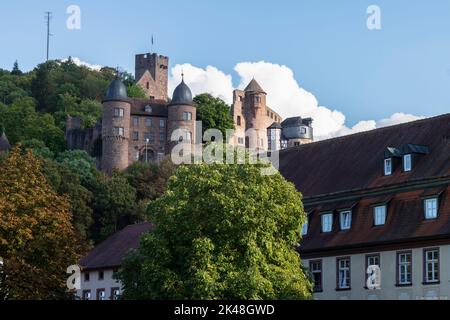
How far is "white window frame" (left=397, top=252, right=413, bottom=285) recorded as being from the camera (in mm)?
56812

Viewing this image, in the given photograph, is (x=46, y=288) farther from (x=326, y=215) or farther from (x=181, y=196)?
(x=326, y=215)

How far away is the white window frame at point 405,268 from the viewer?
56.8 m

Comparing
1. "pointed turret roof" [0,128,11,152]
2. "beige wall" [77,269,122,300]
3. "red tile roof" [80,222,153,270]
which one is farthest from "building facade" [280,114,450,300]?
"pointed turret roof" [0,128,11,152]

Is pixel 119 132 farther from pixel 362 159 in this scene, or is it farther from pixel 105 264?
pixel 362 159

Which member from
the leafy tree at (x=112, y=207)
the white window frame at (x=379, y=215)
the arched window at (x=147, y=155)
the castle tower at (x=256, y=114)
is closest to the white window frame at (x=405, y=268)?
the white window frame at (x=379, y=215)

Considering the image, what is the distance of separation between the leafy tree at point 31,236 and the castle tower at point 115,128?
102896mm

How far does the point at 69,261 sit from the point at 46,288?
103 inches

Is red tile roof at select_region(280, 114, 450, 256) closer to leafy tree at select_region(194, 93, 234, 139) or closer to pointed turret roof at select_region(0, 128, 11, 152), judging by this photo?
leafy tree at select_region(194, 93, 234, 139)

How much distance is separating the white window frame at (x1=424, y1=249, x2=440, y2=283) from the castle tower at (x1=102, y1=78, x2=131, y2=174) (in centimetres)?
11176

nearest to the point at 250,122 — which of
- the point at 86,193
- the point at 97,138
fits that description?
the point at 97,138

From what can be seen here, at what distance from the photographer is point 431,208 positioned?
186 feet

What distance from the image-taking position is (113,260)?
7675cm

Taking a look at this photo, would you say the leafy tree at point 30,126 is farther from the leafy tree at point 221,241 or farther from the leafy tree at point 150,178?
the leafy tree at point 221,241

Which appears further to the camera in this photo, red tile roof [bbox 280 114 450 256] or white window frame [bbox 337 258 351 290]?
white window frame [bbox 337 258 351 290]
